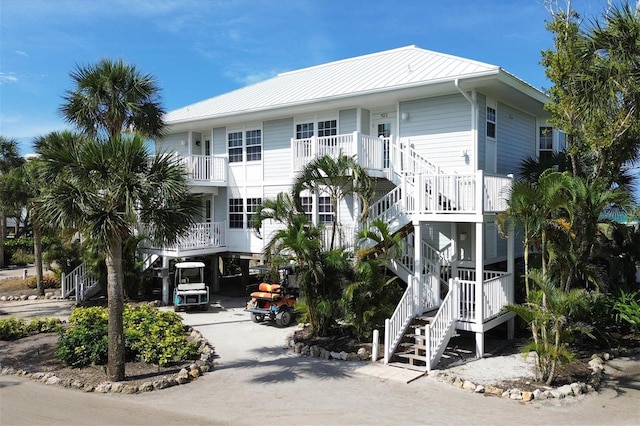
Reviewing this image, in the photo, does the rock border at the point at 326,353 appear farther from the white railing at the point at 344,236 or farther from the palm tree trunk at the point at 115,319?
the palm tree trunk at the point at 115,319

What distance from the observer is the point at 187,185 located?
1023 cm

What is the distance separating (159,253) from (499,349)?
12751mm

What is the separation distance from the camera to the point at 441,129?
16047mm

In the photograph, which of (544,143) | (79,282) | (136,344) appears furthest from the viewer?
(544,143)

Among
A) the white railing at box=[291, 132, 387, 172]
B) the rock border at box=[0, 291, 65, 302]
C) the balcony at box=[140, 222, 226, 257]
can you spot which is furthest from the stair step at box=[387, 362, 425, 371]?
the rock border at box=[0, 291, 65, 302]

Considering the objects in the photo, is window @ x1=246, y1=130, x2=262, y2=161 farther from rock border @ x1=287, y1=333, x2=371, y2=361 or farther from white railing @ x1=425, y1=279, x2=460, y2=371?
white railing @ x1=425, y1=279, x2=460, y2=371

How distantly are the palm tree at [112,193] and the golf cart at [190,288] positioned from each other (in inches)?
286

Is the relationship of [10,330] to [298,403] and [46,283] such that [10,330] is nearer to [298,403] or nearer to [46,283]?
[298,403]

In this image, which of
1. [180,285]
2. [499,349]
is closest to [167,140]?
[180,285]

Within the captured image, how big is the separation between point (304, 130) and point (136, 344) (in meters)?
10.4

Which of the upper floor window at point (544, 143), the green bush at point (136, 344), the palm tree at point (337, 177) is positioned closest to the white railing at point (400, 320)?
the palm tree at point (337, 177)

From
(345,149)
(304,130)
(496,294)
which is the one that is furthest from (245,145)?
(496,294)

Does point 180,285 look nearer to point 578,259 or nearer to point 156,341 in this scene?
point 156,341

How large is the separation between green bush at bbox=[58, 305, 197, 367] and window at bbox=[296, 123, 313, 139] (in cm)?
912
